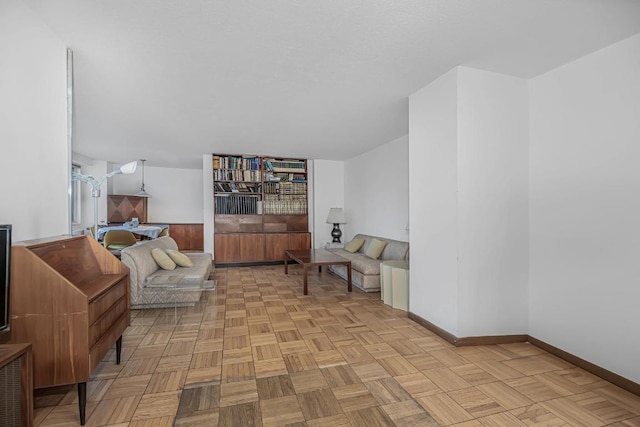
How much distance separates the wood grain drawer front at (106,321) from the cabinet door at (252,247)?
13.2ft

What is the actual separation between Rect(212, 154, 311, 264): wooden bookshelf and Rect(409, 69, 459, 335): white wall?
149 inches

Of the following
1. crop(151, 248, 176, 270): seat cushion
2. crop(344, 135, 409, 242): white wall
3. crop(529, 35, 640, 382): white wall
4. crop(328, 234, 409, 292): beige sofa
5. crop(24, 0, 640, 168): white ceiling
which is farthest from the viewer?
crop(344, 135, 409, 242): white wall

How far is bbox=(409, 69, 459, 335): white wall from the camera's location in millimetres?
2514

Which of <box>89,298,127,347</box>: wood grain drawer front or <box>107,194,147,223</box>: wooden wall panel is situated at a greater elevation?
<box>107,194,147,223</box>: wooden wall panel

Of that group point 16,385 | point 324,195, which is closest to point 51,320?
point 16,385

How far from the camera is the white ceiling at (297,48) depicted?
68.0 inches

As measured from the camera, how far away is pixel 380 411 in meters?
1.65

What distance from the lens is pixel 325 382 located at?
193 centimetres

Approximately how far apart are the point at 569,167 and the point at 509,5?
1371 mm

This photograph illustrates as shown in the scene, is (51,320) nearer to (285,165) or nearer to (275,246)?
(275,246)

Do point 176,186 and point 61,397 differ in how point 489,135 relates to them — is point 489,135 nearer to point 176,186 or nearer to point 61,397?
point 61,397

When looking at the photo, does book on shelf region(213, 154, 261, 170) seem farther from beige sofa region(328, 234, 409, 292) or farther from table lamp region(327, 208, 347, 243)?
beige sofa region(328, 234, 409, 292)

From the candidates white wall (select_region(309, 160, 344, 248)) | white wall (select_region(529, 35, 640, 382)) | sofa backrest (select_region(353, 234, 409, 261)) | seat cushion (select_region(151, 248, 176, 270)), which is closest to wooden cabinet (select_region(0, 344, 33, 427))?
seat cushion (select_region(151, 248, 176, 270))

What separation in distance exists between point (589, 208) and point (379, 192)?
11.1ft
